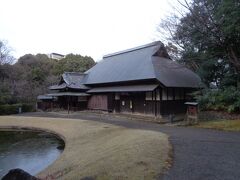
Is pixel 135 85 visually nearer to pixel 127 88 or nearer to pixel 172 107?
pixel 127 88

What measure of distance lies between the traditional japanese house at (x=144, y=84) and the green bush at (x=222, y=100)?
3.92 m

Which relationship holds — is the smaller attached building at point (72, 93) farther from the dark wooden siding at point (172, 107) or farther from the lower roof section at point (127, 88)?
the dark wooden siding at point (172, 107)

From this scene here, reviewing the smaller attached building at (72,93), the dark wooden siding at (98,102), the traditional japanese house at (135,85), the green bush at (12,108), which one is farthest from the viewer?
the smaller attached building at (72,93)

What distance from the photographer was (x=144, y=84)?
73.8ft

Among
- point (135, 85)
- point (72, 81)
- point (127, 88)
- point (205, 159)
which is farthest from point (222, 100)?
point (72, 81)

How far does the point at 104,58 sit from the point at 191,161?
28544mm

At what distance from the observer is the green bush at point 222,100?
15.6 meters

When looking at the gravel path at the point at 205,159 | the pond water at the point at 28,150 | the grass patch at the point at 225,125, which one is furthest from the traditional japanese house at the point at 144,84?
the gravel path at the point at 205,159

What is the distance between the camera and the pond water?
10695 millimetres

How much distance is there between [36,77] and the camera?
43938mm

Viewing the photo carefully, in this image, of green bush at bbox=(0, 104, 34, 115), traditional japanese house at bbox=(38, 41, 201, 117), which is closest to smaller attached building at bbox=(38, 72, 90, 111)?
traditional japanese house at bbox=(38, 41, 201, 117)

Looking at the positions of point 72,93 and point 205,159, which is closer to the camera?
point 205,159

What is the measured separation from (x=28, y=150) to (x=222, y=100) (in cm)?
1178

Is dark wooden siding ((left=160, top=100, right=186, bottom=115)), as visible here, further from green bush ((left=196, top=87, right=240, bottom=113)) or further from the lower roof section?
green bush ((left=196, top=87, right=240, bottom=113))
